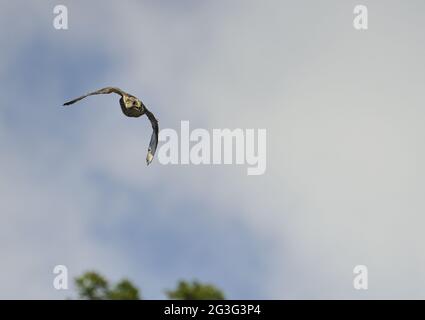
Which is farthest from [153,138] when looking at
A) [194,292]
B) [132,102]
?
[194,292]

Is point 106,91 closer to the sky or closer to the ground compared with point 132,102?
closer to the sky

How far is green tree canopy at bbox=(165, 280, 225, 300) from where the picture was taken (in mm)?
49300

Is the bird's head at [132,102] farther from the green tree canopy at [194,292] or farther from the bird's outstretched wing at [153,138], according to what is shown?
the green tree canopy at [194,292]

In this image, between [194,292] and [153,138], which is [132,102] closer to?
[153,138]

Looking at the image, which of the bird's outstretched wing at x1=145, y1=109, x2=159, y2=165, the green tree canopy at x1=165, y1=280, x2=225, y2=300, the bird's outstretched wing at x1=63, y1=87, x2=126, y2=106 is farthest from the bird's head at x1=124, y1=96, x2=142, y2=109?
the green tree canopy at x1=165, y1=280, x2=225, y2=300

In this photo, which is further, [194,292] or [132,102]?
[194,292]

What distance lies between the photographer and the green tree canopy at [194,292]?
162ft

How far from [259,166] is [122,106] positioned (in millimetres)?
13436

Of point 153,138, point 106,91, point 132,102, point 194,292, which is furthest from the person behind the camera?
point 194,292

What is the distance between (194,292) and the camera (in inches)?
1957

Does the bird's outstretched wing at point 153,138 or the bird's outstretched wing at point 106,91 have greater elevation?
the bird's outstretched wing at point 106,91

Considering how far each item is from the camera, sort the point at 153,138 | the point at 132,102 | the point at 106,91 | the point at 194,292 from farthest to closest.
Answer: the point at 194,292 → the point at 153,138 → the point at 132,102 → the point at 106,91

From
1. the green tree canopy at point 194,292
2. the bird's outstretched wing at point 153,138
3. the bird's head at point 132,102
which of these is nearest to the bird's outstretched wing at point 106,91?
the bird's head at point 132,102
